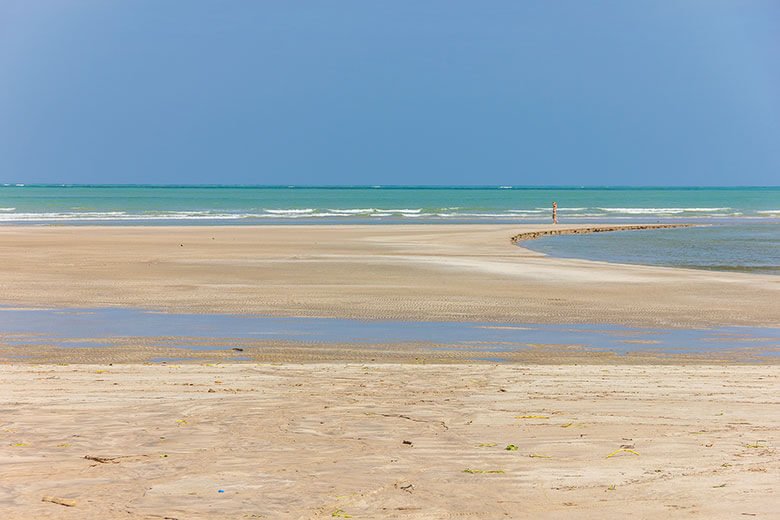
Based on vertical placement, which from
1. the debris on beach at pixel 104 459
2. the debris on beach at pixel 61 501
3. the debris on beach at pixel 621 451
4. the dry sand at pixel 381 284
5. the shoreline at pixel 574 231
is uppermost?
the debris on beach at pixel 61 501

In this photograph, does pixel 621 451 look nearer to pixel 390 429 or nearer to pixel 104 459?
pixel 390 429

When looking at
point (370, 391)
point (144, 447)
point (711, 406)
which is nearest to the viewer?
point (144, 447)

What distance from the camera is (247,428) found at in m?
7.35

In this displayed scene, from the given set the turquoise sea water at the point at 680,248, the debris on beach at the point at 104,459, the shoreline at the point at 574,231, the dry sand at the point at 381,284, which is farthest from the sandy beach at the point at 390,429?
the shoreline at the point at 574,231

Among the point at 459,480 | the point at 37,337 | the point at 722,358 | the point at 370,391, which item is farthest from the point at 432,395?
the point at 37,337

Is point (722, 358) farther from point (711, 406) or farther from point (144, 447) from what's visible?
point (144, 447)

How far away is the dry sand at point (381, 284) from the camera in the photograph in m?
16.5

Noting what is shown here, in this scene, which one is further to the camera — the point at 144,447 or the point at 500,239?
the point at 500,239

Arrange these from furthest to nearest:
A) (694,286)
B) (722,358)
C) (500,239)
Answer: (500,239) → (694,286) → (722,358)

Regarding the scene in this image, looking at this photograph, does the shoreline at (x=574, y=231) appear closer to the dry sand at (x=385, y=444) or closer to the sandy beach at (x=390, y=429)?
the sandy beach at (x=390, y=429)

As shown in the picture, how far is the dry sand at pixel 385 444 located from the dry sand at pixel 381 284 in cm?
649

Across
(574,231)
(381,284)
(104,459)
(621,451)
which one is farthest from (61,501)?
(574,231)

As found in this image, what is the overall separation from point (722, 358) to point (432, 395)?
184 inches

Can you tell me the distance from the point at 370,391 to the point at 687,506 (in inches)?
153
